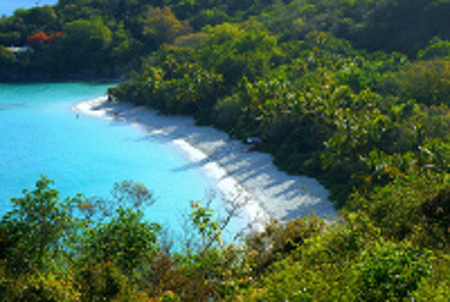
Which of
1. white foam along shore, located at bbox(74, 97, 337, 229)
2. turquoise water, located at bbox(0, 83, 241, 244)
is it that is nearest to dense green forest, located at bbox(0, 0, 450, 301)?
white foam along shore, located at bbox(74, 97, 337, 229)

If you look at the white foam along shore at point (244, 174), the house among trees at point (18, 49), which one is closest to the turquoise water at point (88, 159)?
the white foam along shore at point (244, 174)

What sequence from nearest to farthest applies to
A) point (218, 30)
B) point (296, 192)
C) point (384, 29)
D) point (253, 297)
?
point (253, 297), point (296, 192), point (384, 29), point (218, 30)

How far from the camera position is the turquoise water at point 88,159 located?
3426cm

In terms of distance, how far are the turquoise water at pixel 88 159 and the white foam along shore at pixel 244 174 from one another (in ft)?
4.97

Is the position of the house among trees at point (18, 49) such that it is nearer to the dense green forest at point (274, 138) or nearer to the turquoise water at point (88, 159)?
the dense green forest at point (274, 138)

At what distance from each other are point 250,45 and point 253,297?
49778mm

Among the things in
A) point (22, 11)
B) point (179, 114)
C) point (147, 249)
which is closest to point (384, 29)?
point (179, 114)

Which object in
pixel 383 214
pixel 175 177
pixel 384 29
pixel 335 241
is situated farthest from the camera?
pixel 384 29

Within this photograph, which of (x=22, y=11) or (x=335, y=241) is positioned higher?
(x=22, y=11)

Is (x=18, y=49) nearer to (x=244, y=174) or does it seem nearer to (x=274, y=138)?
(x=274, y=138)

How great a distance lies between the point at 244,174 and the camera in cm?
3566

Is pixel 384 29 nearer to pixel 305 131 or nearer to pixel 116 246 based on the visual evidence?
pixel 305 131

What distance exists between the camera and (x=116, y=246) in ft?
47.1

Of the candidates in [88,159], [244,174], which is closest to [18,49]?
[88,159]
